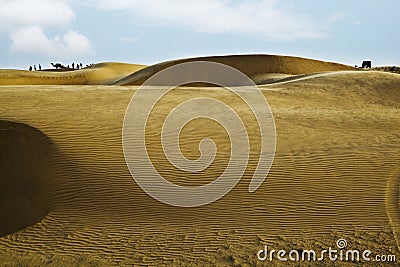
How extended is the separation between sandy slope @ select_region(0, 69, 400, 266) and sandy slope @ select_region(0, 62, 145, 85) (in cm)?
2892

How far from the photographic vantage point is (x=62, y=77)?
4206 centimetres

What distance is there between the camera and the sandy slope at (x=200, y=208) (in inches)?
257

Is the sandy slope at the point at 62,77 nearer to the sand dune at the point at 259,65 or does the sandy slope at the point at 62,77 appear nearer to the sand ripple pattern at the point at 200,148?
the sand dune at the point at 259,65

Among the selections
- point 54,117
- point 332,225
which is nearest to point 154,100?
point 54,117

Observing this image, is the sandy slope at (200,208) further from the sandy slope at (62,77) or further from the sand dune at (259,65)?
the sandy slope at (62,77)

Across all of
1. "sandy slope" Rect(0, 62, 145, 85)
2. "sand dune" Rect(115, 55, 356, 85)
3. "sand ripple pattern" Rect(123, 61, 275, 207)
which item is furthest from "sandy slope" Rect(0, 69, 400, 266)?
"sandy slope" Rect(0, 62, 145, 85)

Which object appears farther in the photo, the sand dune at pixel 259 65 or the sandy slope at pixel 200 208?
the sand dune at pixel 259 65

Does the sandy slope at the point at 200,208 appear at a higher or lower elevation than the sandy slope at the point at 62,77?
lower

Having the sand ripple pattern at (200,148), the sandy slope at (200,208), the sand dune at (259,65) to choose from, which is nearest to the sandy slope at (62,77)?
the sand dune at (259,65)

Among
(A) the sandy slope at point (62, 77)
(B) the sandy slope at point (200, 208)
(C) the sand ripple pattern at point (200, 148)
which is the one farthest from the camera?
(A) the sandy slope at point (62, 77)

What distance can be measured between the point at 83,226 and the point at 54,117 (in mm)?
4081

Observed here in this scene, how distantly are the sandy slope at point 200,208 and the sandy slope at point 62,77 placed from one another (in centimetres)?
2892

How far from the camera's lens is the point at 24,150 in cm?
888

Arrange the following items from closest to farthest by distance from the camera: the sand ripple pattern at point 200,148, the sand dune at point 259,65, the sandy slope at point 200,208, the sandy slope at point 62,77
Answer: the sandy slope at point 200,208 → the sand ripple pattern at point 200,148 → the sand dune at point 259,65 → the sandy slope at point 62,77
